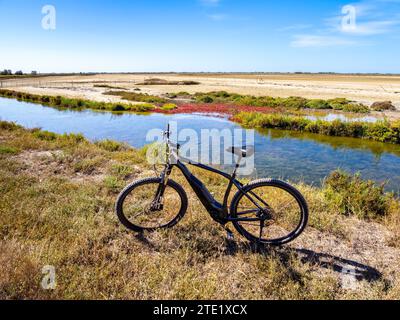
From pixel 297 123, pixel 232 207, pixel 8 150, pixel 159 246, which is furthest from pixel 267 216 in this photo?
pixel 297 123

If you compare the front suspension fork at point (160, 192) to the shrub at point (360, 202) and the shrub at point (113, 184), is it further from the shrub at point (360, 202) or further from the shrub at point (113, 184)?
the shrub at point (360, 202)

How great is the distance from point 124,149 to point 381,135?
53.4 ft

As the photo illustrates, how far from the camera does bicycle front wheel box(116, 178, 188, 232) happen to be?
172 inches

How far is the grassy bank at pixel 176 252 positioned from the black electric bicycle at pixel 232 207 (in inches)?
9.6

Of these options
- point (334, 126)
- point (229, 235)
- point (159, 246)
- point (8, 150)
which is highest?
point (334, 126)

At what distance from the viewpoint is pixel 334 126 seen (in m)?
19.9

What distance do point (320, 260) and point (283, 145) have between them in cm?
1332

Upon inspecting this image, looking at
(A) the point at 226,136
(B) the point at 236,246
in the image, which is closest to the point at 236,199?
(B) the point at 236,246

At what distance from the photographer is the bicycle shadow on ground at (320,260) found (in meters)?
3.74

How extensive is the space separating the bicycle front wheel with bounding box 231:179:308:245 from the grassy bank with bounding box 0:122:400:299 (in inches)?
8.7

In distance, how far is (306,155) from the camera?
1455 cm

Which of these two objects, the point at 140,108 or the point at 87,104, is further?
the point at 87,104

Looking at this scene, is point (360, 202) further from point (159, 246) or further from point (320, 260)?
point (159, 246)
